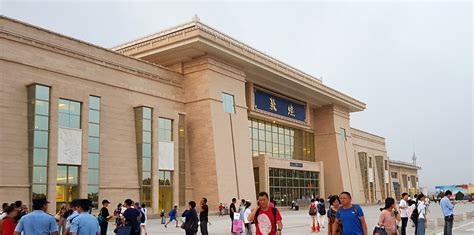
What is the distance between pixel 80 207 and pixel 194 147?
3065 centimetres

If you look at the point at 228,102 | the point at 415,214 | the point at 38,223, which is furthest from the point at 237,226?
the point at 228,102

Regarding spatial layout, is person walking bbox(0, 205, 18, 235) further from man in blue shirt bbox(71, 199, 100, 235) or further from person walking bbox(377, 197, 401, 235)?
person walking bbox(377, 197, 401, 235)

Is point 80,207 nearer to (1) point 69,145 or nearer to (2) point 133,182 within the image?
(1) point 69,145

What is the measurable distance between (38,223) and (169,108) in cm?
3040

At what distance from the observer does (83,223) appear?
26.8 feet

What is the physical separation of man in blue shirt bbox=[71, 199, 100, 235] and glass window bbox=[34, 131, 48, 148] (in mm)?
21634

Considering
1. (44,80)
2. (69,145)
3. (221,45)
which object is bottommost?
(69,145)

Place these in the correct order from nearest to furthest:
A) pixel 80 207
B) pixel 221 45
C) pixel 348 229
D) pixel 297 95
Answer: pixel 80 207, pixel 348 229, pixel 221 45, pixel 297 95

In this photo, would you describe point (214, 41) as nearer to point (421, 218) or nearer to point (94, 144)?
point (94, 144)

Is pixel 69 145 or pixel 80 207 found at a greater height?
pixel 69 145

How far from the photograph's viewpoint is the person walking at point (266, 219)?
8250 millimetres

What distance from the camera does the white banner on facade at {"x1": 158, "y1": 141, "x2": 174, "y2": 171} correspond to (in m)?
35.7

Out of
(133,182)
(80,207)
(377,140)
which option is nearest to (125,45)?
(133,182)

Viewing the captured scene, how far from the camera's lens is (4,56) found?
27609 millimetres
